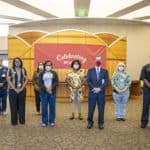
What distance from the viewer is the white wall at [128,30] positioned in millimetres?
14709

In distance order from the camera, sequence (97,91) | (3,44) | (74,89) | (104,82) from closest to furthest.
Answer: (97,91) < (104,82) < (74,89) < (3,44)

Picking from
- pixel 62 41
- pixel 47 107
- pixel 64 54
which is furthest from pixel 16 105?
pixel 62 41

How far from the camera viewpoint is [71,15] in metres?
13.3

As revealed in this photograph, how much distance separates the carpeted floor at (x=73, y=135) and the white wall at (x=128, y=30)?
7055 millimetres

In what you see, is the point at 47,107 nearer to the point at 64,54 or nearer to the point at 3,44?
the point at 64,54

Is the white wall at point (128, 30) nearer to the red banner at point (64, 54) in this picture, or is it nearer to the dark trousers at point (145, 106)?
the red banner at point (64, 54)

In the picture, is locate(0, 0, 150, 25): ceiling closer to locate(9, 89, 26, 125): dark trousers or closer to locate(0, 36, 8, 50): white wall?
locate(0, 36, 8, 50): white wall

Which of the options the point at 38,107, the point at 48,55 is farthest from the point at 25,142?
the point at 48,55

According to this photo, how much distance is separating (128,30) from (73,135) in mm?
9718

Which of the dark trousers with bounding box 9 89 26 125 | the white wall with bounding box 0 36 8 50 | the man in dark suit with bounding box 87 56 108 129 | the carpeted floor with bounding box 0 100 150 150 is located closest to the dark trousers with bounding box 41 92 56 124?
the carpeted floor with bounding box 0 100 150 150

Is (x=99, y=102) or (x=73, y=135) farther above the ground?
(x=99, y=102)

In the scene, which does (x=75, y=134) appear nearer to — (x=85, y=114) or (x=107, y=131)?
(x=107, y=131)

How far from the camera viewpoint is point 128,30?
49.8 ft

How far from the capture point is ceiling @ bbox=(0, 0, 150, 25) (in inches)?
430
